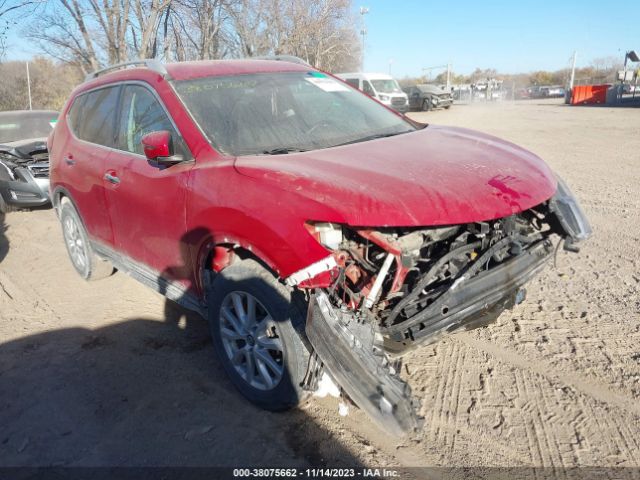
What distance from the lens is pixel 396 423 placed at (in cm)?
204

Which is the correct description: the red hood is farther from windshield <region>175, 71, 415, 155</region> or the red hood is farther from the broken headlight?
windshield <region>175, 71, 415, 155</region>

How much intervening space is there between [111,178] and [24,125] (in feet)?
22.2

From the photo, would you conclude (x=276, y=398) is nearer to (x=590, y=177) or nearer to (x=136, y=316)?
(x=136, y=316)

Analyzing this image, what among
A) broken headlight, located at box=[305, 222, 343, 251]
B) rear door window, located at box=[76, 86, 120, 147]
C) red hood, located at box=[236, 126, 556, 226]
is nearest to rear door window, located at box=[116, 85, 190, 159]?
rear door window, located at box=[76, 86, 120, 147]

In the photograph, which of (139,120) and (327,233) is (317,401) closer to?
(327,233)

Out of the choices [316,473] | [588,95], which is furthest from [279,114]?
[588,95]

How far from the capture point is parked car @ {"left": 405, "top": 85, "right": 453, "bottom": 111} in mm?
31719

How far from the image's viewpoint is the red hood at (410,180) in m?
2.29

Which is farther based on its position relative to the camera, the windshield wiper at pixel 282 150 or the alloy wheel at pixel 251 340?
the windshield wiper at pixel 282 150

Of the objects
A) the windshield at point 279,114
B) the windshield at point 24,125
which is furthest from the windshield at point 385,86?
the windshield at point 279,114

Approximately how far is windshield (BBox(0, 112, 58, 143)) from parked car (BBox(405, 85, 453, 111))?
26196 mm

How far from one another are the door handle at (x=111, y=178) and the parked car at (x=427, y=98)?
99.5 ft

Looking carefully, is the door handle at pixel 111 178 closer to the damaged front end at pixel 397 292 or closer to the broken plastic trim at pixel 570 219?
the damaged front end at pixel 397 292

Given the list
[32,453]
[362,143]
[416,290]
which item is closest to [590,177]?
[362,143]
